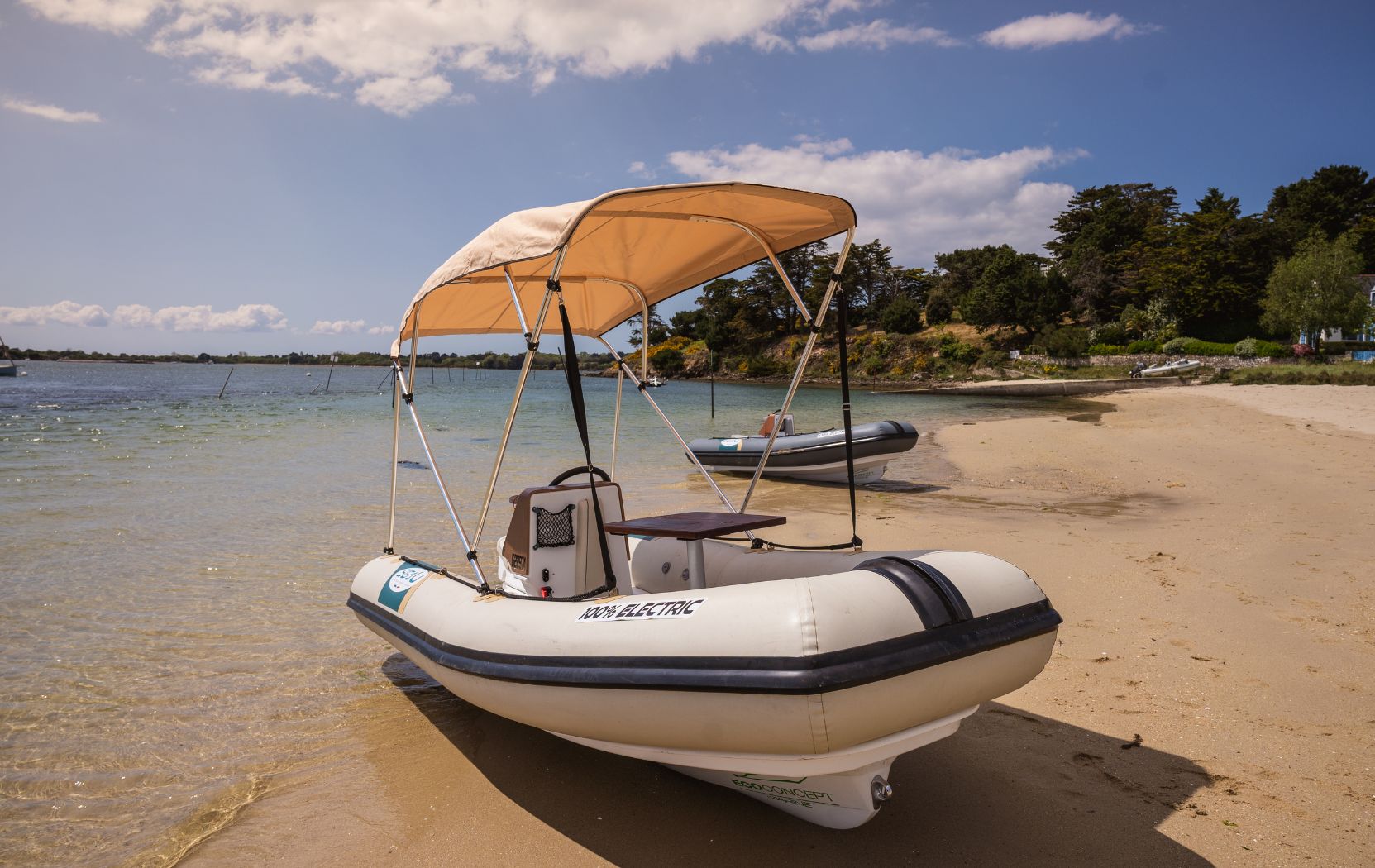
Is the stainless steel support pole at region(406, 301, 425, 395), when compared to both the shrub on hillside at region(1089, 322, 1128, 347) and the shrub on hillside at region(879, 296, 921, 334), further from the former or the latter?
the shrub on hillside at region(879, 296, 921, 334)

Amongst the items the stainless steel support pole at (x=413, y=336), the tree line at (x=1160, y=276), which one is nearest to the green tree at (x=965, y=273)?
the tree line at (x=1160, y=276)

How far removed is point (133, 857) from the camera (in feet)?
10.4

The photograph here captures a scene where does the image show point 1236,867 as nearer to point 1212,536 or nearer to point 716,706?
point 716,706

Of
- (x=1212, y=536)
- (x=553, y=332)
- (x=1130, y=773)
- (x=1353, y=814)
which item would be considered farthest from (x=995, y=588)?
(x=1212, y=536)

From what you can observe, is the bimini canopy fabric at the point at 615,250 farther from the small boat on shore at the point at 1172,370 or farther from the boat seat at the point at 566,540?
the small boat on shore at the point at 1172,370

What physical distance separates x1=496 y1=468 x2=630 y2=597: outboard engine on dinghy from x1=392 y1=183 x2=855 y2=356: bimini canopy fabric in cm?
135

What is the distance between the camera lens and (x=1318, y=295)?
4406 centimetres

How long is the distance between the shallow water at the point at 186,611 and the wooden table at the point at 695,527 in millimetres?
2043

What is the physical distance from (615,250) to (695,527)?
2336mm

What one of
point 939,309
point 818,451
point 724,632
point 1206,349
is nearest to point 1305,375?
point 1206,349

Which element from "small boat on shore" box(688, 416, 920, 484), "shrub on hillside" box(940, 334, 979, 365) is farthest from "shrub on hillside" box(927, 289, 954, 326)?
"small boat on shore" box(688, 416, 920, 484)

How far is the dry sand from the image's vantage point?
2.98 m

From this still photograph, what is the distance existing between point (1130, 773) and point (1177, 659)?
1.49m

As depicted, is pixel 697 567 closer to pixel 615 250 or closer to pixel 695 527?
pixel 695 527
